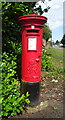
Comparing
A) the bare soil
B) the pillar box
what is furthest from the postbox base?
the bare soil

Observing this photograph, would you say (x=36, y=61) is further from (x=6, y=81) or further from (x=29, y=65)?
(x=6, y=81)

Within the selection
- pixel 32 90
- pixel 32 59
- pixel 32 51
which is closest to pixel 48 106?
pixel 32 90

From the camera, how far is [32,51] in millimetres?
2602

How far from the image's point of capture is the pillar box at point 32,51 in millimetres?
2510

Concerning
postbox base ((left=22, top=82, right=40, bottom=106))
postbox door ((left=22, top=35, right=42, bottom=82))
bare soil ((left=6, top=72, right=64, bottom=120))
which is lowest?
bare soil ((left=6, top=72, right=64, bottom=120))

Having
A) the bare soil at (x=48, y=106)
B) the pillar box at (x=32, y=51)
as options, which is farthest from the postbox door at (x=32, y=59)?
the bare soil at (x=48, y=106)

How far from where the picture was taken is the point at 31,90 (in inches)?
108

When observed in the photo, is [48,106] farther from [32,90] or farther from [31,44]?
[31,44]

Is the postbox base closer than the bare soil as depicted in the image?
No

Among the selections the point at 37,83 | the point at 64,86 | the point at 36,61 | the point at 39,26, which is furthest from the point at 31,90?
the point at 64,86

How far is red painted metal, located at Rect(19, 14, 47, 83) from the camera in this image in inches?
98.6

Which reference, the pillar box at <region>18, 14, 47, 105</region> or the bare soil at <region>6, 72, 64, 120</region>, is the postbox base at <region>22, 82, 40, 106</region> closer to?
the pillar box at <region>18, 14, 47, 105</region>

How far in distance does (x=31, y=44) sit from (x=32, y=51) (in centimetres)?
13

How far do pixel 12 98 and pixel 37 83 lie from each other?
62cm
